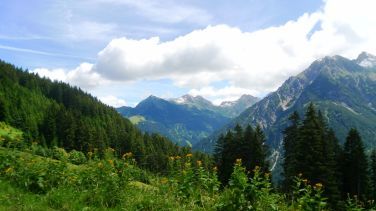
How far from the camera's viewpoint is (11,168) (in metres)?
14.2

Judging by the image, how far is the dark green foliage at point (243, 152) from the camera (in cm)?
5872

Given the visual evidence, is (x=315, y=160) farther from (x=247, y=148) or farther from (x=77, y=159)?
(x=77, y=159)

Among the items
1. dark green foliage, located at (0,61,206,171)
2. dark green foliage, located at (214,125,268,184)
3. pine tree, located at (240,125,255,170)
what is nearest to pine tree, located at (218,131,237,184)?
dark green foliage, located at (214,125,268,184)

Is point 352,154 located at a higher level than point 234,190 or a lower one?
higher

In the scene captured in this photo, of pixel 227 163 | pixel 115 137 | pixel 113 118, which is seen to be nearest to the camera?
pixel 227 163

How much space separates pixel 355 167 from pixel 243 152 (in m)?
15.4

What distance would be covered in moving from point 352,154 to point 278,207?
45.0m

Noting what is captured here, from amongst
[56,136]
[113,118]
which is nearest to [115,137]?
[56,136]

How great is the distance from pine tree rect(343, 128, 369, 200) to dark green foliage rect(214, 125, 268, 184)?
36.7 feet

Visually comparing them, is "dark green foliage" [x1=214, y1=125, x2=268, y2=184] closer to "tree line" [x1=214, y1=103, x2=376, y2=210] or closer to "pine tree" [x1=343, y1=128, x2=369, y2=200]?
"tree line" [x1=214, y1=103, x2=376, y2=210]

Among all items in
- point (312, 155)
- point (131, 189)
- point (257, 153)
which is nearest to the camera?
point (131, 189)

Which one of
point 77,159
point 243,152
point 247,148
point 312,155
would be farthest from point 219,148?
point 77,159

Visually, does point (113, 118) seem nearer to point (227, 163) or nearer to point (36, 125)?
point (36, 125)

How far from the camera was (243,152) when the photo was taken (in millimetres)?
59750
